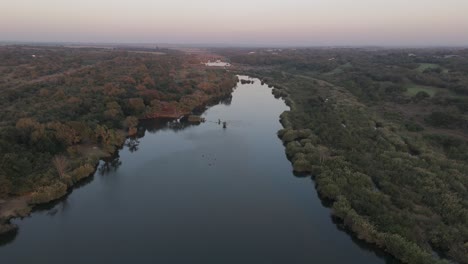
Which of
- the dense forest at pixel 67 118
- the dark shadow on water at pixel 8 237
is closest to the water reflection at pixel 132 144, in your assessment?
the dense forest at pixel 67 118

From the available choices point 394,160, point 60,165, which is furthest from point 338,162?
point 60,165

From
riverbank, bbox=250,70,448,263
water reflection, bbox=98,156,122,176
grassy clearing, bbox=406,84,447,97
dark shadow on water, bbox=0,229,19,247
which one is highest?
grassy clearing, bbox=406,84,447,97

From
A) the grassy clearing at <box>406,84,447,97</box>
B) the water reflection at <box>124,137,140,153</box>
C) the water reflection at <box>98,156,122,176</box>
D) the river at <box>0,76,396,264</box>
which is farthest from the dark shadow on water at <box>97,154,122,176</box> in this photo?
the grassy clearing at <box>406,84,447,97</box>

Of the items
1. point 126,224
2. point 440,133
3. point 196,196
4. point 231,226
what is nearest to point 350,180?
point 231,226

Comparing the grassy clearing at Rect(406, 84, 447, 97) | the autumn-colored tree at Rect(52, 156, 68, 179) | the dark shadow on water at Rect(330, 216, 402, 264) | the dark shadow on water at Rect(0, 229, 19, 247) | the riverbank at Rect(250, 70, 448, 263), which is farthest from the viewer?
the grassy clearing at Rect(406, 84, 447, 97)

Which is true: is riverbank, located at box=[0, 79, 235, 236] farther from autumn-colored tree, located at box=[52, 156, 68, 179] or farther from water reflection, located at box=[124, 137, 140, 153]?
autumn-colored tree, located at box=[52, 156, 68, 179]

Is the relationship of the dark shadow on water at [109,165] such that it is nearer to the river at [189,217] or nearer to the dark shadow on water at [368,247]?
the river at [189,217]

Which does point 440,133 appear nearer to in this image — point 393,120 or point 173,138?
point 393,120
